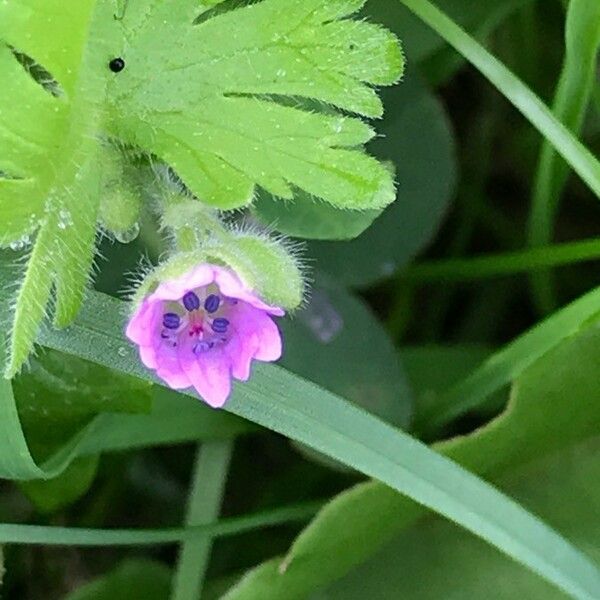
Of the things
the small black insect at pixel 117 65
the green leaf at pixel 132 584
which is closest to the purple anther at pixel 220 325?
the small black insect at pixel 117 65

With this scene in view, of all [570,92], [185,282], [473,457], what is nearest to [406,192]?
[570,92]

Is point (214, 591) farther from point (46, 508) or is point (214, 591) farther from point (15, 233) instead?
point (15, 233)

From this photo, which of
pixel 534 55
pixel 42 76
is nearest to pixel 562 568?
pixel 42 76

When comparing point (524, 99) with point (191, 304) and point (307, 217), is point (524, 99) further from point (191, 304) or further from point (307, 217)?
point (191, 304)

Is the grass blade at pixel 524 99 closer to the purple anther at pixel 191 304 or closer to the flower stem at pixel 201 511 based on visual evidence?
the purple anther at pixel 191 304

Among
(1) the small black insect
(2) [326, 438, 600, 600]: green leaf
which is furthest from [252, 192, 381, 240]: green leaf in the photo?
(2) [326, 438, 600, 600]: green leaf

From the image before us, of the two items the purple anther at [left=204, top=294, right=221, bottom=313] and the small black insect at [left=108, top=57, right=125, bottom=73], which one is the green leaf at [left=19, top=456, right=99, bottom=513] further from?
the small black insect at [left=108, top=57, right=125, bottom=73]
